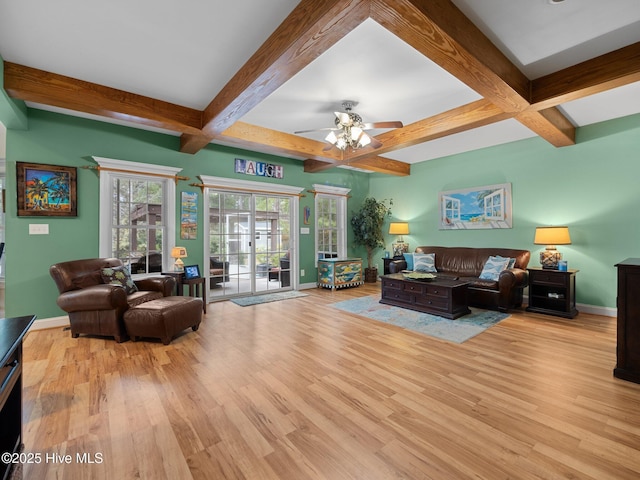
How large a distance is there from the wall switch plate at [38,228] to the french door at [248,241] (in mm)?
2066

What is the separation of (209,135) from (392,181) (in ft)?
15.4

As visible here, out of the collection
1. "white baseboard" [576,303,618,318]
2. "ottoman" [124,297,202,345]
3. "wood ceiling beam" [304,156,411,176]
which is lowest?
"white baseboard" [576,303,618,318]

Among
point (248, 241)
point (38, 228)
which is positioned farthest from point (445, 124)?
point (38, 228)

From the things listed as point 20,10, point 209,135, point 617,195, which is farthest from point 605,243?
point 20,10

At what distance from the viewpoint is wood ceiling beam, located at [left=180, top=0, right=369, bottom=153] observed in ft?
5.93

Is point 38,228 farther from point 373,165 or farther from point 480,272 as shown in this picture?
point 480,272

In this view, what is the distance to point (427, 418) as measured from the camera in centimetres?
183

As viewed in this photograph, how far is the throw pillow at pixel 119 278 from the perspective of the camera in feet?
11.5

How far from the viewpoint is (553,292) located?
4215 millimetres

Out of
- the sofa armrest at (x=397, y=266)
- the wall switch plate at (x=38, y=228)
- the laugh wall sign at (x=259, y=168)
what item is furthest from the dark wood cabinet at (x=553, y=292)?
the wall switch plate at (x=38, y=228)

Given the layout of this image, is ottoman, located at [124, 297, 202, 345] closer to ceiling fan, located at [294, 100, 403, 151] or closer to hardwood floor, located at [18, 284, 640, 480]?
hardwood floor, located at [18, 284, 640, 480]

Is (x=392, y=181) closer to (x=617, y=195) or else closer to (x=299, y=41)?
(x=617, y=195)

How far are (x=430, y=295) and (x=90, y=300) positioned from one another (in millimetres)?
4261

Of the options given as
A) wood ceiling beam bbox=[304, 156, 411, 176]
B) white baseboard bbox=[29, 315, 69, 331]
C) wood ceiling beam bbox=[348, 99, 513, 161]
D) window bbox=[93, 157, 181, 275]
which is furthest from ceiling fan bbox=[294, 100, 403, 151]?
white baseboard bbox=[29, 315, 69, 331]
